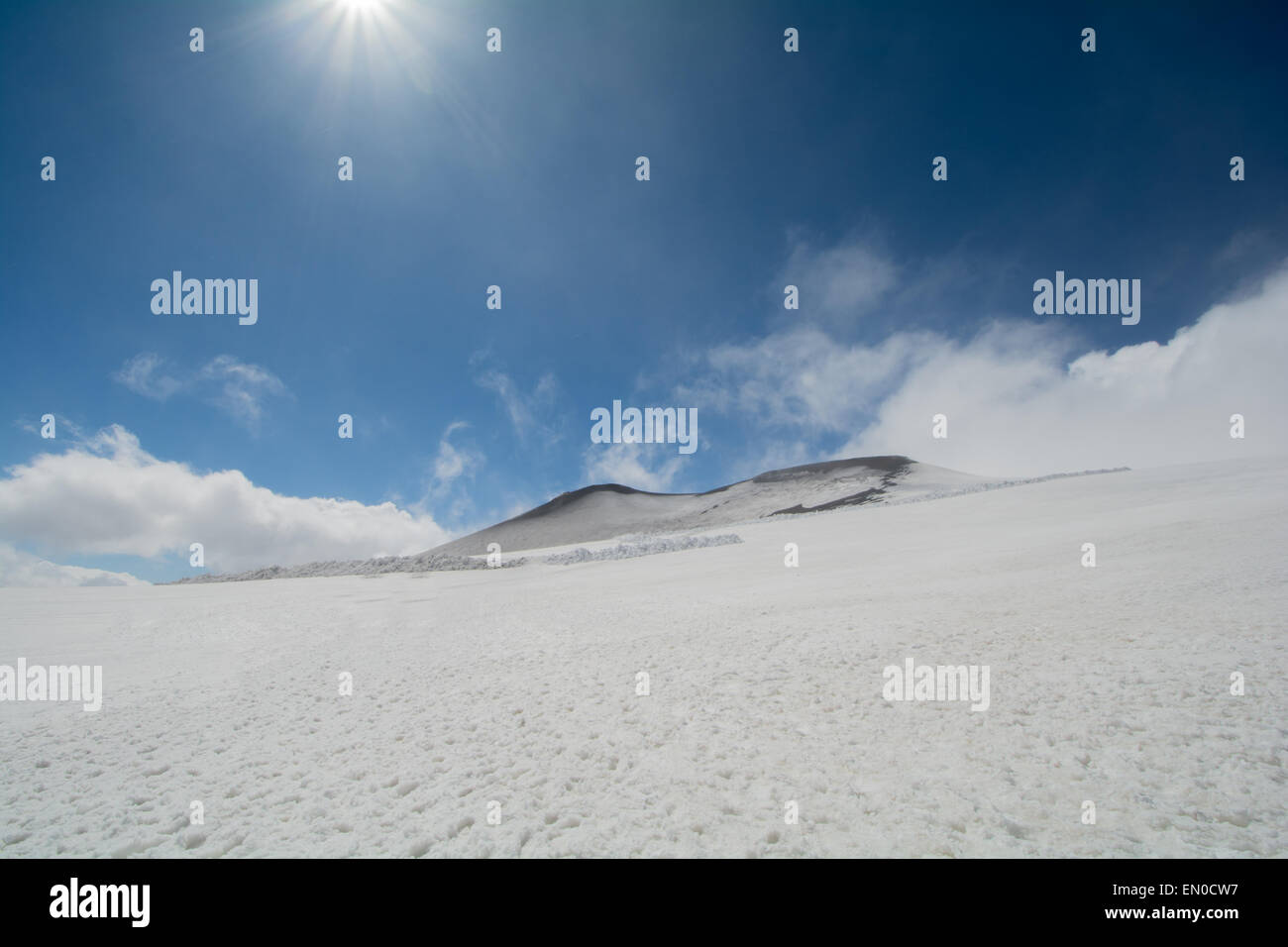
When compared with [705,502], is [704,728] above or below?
below

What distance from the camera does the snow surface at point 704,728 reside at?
3498 millimetres

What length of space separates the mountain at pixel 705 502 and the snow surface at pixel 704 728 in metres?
46.9

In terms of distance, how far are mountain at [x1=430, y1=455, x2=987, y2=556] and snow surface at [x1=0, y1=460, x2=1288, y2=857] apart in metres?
46.9

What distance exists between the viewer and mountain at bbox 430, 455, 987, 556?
206 ft

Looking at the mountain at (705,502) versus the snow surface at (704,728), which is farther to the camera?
the mountain at (705,502)

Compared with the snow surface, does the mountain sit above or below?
above

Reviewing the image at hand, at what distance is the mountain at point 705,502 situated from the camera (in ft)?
206

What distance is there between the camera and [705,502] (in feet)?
273

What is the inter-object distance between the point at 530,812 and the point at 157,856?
2.62 meters

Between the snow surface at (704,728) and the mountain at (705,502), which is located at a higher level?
the mountain at (705,502)

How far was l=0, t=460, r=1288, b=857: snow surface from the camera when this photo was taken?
11.5 ft

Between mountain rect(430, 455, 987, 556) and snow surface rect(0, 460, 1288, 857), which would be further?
mountain rect(430, 455, 987, 556)

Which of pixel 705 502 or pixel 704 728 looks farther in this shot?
pixel 705 502

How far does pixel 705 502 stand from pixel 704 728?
78.9 m
